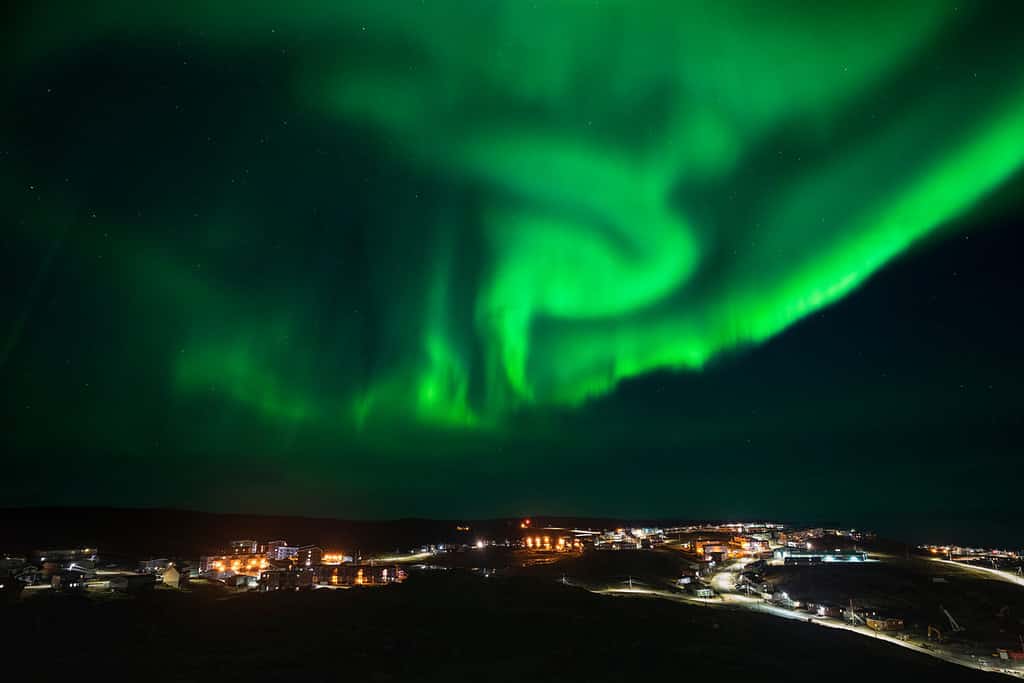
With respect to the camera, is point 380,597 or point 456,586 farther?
point 456,586

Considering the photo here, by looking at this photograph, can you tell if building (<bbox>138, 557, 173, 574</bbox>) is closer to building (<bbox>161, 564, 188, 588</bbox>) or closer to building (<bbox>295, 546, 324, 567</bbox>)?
building (<bbox>161, 564, 188, 588</bbox>)

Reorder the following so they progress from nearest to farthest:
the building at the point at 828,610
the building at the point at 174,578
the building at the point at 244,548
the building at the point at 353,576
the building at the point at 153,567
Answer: the building at the point at 828,610 → the building at the point at 174,578 → the building at the point at 353,576 → the building at the point at 153,567 → the building at the point at 244,548

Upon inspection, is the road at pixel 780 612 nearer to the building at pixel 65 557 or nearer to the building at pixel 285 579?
the building at pixel 285 579

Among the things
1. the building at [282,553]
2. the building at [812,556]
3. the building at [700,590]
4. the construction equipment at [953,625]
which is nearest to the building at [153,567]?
the building at [282,553]

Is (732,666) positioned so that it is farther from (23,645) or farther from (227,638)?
(23,645)

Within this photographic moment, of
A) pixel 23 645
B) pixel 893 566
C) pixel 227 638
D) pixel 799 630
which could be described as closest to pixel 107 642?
pixel 23 645

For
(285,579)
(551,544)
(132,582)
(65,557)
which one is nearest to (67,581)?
(132,582)
